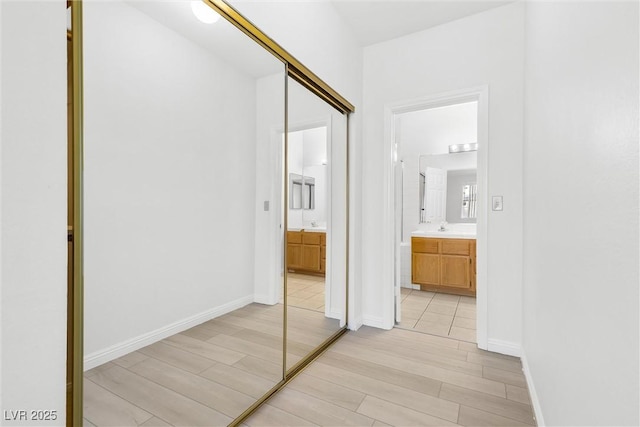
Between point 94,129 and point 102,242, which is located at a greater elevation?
point 94,129

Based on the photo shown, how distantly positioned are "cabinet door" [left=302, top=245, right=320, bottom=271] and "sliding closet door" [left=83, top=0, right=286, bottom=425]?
1.19ft

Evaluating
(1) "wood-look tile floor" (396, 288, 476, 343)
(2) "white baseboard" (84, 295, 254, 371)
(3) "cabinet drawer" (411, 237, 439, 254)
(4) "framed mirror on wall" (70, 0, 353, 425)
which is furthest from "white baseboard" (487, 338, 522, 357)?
(2) "white baseboard" (84, 295, 254, 371)

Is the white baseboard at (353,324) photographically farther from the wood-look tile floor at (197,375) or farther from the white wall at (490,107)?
the wood-look tile floor at (197,375)

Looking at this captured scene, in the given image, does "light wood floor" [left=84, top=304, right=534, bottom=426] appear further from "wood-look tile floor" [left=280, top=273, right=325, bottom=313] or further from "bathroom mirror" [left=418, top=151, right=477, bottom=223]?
"bathroom mirror" [left=418, top=151, right=477, bottom=223]

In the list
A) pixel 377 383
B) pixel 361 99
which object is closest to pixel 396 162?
pixel 361 99

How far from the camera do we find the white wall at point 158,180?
0.97 m

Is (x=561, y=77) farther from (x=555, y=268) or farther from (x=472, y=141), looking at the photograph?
(x=472, y=141)

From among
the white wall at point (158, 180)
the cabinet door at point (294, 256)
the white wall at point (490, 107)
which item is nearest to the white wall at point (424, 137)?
the white wall at point (490, 107)

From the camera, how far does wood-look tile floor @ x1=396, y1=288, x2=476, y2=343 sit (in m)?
2.70

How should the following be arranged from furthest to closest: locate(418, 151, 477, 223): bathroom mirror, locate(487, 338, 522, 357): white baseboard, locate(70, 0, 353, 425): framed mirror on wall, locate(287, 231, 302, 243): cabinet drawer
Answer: locate(418, 151, 477, 223): bathroom mirror < locate(487, 338, 522, 357): white baseboard < locate(287, 231, 302, 243): cabinet drawer < locate(70, 0, 353, 425): framed mirror on wall

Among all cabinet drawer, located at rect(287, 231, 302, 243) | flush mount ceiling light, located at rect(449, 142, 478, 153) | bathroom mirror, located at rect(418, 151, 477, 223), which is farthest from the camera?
bathroom mirror, located at rect(418, 151, 477, 223)

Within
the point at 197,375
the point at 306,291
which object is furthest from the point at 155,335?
the point at 306,291
